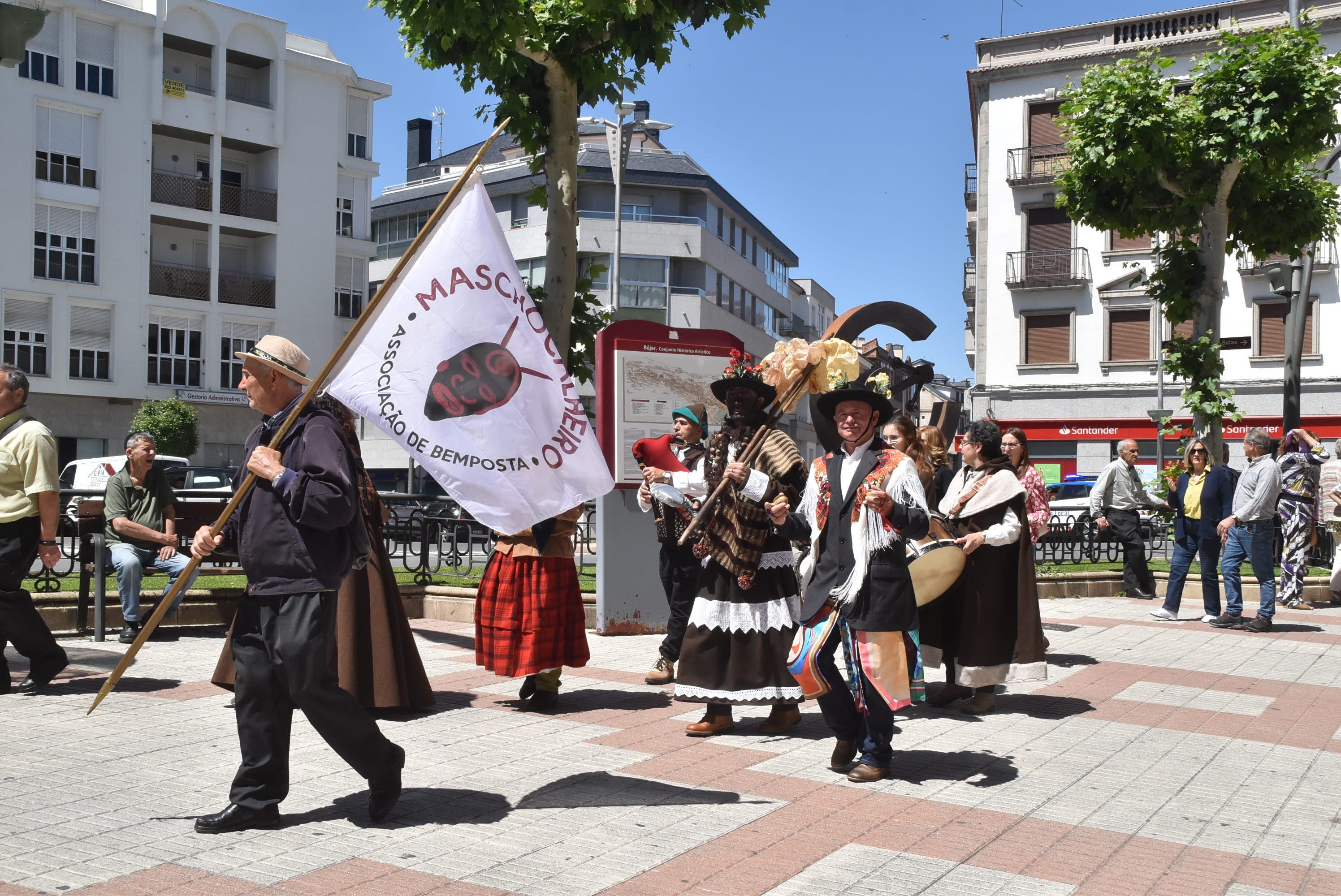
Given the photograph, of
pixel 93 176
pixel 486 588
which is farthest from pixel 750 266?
pixel 486 588

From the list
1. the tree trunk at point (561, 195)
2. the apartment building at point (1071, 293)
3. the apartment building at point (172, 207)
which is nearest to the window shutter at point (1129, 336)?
the apartment building at point (1071, 293)

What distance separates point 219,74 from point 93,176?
570 centimetres

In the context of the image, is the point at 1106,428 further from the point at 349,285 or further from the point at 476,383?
the point at 476,383

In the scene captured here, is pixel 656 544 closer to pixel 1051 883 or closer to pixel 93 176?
pixel 1051 883

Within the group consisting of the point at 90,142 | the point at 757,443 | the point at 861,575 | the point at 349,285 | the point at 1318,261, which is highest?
the point at 90,142

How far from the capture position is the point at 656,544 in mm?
10883

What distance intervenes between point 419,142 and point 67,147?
25443 millimetres

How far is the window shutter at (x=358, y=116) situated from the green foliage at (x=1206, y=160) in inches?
1402

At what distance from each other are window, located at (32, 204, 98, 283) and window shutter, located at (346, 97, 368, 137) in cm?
1100

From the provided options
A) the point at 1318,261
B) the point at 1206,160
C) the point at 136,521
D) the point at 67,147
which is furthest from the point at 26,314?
the point at 1318,261

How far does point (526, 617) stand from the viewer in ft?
23.9

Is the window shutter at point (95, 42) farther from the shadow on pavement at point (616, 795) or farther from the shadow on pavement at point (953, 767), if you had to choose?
the shadow on pavement at point (953, 767)

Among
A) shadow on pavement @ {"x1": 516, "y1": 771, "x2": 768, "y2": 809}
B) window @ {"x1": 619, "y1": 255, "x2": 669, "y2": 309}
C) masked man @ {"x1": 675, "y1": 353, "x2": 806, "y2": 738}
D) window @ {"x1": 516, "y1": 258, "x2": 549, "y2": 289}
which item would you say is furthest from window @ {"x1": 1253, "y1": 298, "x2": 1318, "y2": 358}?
shadow on pavement @ {"x1": 516, "y1": 771, "x2": 768, "y2": 809}

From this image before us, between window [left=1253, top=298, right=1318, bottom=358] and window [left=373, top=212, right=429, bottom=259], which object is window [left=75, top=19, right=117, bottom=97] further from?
window [left=1253, top=298, right=1318, bottom=358]
